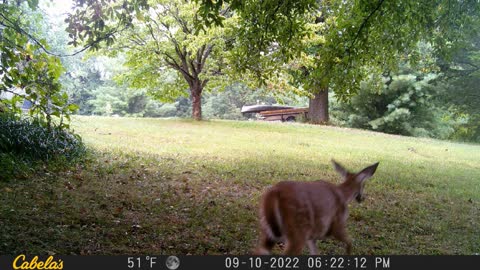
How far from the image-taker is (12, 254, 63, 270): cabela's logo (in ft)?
10.1

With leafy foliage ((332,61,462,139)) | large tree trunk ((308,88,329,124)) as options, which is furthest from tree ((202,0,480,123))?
leafy foliage ((332,61,462,139))

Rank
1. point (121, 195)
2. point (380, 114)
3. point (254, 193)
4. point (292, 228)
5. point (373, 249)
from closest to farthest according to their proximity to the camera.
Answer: point (292, 228) < point (373, 249) < point (121, 195) < point (254, 193) < point (380, 114)

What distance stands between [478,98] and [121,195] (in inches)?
681

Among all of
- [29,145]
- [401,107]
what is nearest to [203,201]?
[29,145]

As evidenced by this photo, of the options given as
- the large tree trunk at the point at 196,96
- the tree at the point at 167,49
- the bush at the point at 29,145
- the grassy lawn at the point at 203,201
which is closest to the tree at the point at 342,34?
the grassy lawn at the point at 203,201

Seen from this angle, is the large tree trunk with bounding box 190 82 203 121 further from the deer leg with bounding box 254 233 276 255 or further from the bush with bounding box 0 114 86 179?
the deer leg with bounding box 254 233 276 255

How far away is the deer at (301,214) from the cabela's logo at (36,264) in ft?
4.72

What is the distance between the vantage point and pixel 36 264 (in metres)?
3.17

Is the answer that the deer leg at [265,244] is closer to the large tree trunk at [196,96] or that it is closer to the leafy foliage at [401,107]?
the large tree trunk at [196,96]

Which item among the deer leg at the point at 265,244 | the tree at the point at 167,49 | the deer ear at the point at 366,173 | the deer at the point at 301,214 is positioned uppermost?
the tree at the point at 167,49

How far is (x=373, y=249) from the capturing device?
14.6 feet

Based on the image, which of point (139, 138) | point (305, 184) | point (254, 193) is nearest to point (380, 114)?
point (139, 138)

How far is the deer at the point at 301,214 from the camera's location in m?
2.43

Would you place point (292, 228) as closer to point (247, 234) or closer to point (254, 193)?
point (247, 234)
